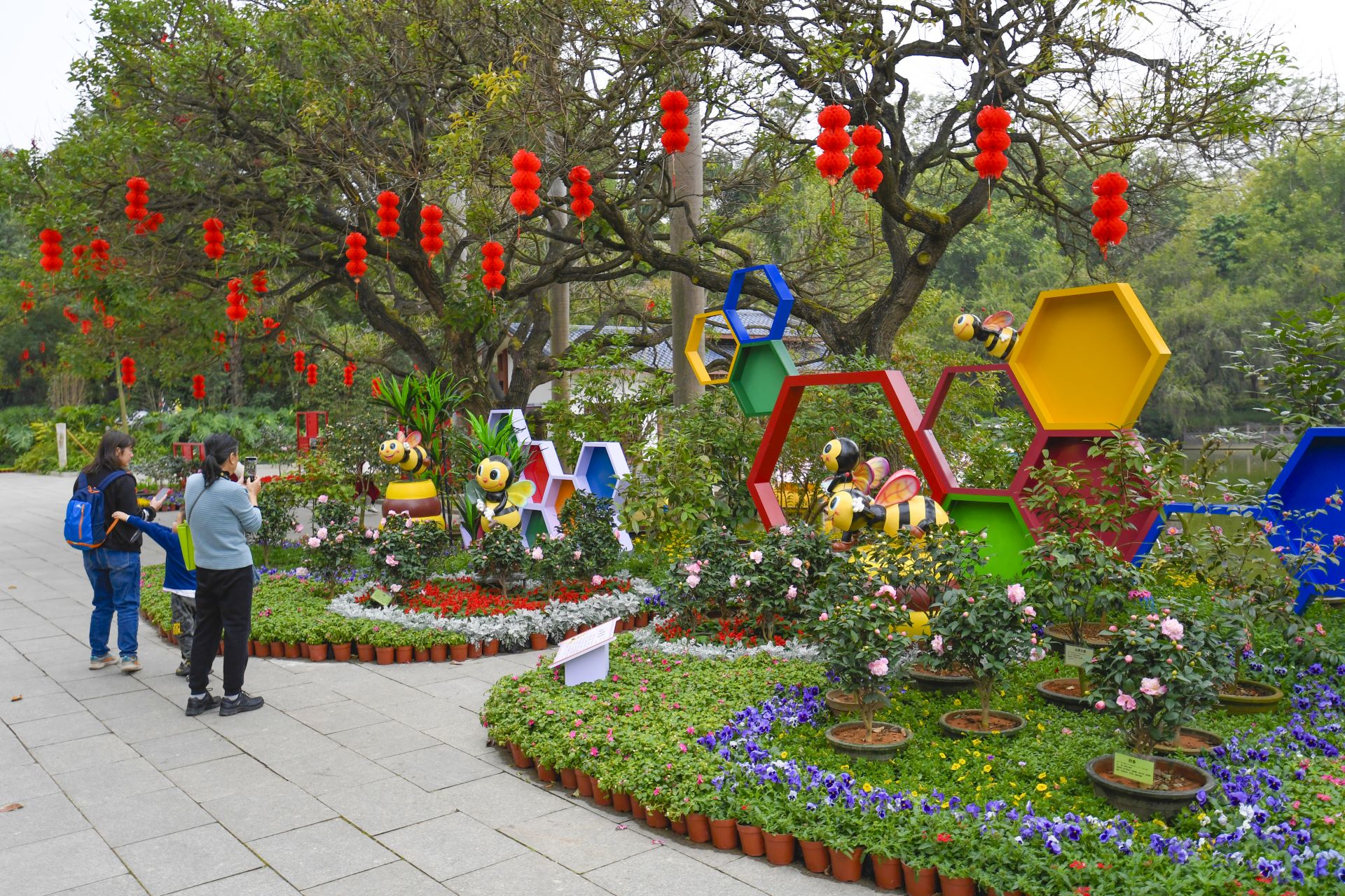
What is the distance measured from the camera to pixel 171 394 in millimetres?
31188

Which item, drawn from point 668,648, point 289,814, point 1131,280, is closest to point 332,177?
point 668,648

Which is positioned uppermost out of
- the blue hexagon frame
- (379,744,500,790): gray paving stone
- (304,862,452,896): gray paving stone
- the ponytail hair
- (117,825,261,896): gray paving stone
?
the blue hexagon frame

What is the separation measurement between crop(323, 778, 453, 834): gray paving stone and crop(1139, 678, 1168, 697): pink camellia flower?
269 centimetres

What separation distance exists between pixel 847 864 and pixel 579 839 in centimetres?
104

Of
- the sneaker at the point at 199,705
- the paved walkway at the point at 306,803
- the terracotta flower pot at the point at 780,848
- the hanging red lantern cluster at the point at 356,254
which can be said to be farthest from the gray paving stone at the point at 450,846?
the hanging red lantern cluster at the point at 356,254

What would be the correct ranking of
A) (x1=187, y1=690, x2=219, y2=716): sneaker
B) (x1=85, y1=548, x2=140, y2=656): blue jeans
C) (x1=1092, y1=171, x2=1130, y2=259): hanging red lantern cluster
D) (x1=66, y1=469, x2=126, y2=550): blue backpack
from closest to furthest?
(x1=187, y1=690, x2=219, y2=716): sneaker
(x1=1092, y1=171, x2=1130, y2=259): hanging red lantern cluster
(x1=66, y1=469, x2=126, y2=550): blue backpack
(x1=85, y1=548, x2=140, y2=656): blue jeans

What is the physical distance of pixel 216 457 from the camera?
17.2 ft

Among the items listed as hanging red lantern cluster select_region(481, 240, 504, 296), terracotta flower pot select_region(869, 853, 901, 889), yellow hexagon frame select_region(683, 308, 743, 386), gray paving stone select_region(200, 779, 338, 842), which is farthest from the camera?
hanging red lantern cluster select_region(481, 240, 504, 296)

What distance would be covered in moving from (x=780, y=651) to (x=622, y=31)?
17.5 ft

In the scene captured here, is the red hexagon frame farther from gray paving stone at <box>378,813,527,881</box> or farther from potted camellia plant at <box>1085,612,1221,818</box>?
gray paving stone at <box>378,813,527,881</box>

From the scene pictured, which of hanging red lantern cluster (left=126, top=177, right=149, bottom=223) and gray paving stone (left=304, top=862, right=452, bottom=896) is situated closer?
gray paving stone (left=304, top=862, right=452, bottom=896)

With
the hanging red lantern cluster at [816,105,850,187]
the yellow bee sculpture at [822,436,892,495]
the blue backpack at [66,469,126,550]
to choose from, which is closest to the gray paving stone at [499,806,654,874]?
the yellow bee sculpture at [822,436,892,495]

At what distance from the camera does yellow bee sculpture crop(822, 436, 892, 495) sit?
6.41m

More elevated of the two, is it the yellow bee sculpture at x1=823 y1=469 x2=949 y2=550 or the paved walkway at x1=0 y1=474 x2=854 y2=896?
the yellow bee sculpture at x1=823 y1=469 x2=949 y2=550
